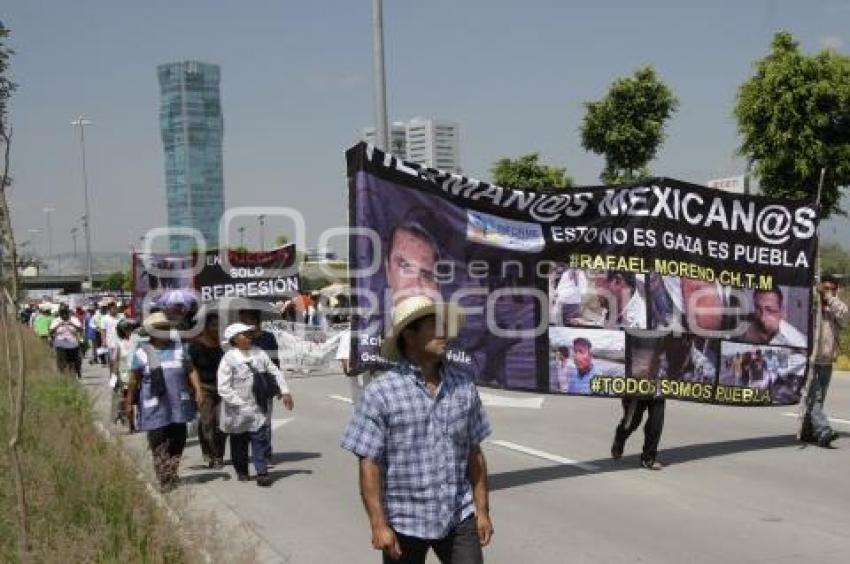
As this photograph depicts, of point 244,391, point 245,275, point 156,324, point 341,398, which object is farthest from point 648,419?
point 245,275

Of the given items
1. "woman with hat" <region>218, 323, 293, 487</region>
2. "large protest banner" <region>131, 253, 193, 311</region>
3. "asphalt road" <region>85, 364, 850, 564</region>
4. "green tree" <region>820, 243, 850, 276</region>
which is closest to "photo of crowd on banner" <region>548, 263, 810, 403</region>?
"asphalt road" <region>85, 364, 850, 564</region>

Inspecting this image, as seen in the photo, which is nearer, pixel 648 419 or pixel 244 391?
pixel 244 391

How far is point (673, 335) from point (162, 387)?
4.75 metres

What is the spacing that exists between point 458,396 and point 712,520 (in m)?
3.96

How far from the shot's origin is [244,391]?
9.19 meters

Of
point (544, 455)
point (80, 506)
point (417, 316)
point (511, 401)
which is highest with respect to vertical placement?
point (417, 316)

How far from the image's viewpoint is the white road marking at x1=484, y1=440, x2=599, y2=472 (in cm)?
959

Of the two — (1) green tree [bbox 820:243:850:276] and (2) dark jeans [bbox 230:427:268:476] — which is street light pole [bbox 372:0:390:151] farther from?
(1) green tree [bbox 820:243:850:276]

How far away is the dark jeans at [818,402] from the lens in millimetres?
10094

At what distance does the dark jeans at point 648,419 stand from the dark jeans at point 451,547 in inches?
215

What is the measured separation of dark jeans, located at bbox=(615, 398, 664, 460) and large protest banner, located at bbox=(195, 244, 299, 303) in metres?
10.6

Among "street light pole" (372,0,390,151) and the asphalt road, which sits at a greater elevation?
"street light pole" (372,0,390,151)

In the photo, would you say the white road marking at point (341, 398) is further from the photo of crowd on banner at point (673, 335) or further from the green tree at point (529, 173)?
the green tree at point (529, 173)

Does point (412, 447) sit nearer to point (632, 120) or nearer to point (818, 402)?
point (818, 402)
